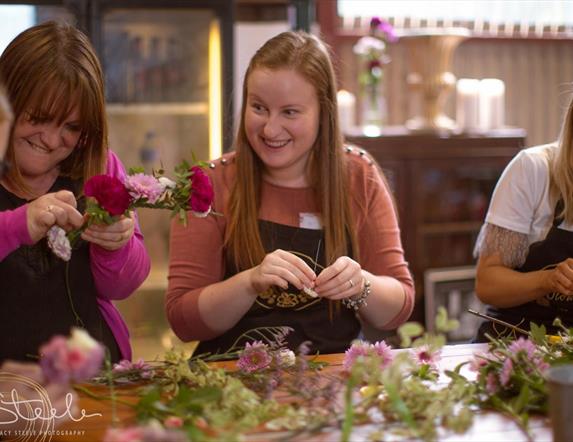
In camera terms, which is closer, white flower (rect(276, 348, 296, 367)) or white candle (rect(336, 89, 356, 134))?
white flower (rect(276, 348, 296, 367))

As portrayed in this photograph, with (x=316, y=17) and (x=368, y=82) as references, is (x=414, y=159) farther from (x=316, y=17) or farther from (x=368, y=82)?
(x=316, y=17)

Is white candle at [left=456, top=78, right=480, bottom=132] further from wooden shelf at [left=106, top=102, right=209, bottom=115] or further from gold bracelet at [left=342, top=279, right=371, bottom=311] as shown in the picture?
gold bracelet at [left=342, top=279, right=371, bottom=311]

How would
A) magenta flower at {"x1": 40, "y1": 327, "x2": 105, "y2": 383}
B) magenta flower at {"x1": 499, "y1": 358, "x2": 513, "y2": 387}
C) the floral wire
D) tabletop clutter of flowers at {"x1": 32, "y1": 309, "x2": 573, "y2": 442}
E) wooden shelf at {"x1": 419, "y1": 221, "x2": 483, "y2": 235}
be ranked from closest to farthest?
magenta flower at {"x1": 40, "y1": 327, "x2": 105, "y2": 383}
tabletop clutter of flowers at {"x1": 32, "y1": 309, "x2": 573, "y2": 442}
magenta flower at {"x1": 499, "y1": 358, "x2": 513, "y2": 387}
the floral wire
wooden shelf at {"x1": 419, "y1": 221, "x2": 483, "y2": 235}

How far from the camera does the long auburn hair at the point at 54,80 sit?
5.16ft

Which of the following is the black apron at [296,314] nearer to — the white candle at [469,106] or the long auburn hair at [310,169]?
the long auburn hair at [310,169]

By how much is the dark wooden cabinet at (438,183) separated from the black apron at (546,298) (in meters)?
1.76

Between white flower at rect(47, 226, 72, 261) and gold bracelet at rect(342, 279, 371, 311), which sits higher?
white flower at rect(47, 226, 72, 261)

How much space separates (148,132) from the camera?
346 cm

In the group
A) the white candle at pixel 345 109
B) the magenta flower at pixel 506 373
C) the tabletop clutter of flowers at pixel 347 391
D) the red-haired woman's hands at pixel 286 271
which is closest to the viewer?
the tabletop clutter of flowers at pixel 347 391

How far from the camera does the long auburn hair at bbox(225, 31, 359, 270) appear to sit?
1.88 metres

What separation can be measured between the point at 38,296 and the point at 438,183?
8.25 ft

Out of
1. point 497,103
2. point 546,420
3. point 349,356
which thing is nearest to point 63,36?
point 349,356

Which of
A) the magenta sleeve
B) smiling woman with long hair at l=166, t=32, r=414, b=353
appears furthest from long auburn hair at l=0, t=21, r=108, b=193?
smiling woman with long hair at l=166, t=32, r=414, b=353

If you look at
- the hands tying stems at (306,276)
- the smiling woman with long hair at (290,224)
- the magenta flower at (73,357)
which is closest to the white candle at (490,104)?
the smiling woman with long hair at (290,224)
